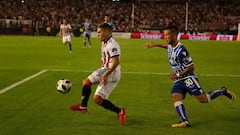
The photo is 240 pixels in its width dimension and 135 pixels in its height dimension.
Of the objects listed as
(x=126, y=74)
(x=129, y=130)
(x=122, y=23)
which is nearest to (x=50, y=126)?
(x=129, y=130)

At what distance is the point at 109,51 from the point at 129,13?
59733 mm

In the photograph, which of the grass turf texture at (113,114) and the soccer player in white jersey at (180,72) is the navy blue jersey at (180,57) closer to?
the soccer player in white jersey at (180,72)

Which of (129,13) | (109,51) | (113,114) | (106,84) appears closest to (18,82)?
(113,114)

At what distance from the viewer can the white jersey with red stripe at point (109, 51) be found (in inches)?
342

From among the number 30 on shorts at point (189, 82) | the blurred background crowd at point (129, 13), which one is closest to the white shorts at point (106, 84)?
the number 30 on shorts at point (189, 82)

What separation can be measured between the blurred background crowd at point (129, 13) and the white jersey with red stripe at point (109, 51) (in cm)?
5181

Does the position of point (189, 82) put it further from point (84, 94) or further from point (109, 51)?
point (84, 94)

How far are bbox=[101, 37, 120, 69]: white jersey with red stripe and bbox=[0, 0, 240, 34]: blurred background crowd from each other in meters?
51.8

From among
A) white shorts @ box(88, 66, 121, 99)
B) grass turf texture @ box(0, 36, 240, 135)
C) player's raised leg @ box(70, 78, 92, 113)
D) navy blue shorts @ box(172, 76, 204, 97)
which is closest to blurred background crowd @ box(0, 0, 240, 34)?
grass turf texture @ box(0, 36, 240, 135)

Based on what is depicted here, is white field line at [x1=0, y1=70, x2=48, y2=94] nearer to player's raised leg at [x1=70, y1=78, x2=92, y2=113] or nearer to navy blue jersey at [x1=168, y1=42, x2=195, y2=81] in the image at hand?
player's raised leg at [x1=70, y1=78, x2=92, y2=113]

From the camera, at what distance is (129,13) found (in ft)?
223

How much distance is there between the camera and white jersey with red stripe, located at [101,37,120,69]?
28.5 ft

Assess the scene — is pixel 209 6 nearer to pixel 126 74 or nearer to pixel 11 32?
pixel 11 32

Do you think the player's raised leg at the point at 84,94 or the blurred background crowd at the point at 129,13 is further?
the blurred background crowd at the point at 129,13
